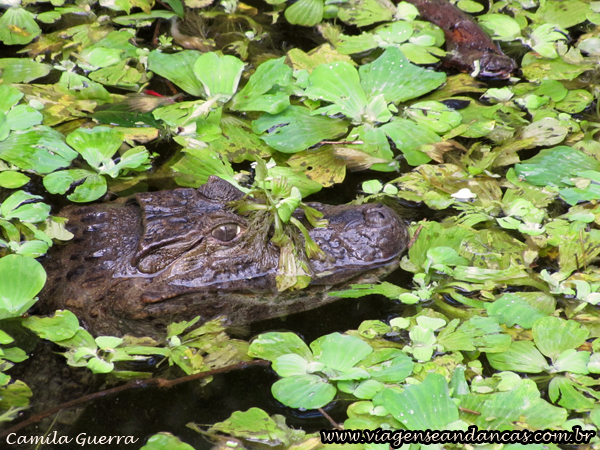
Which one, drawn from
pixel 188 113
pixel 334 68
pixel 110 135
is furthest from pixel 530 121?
pixel 110 135

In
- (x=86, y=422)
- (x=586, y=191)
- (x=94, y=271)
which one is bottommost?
(x=86, y=422)

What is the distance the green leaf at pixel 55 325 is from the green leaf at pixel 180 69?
1730 mm

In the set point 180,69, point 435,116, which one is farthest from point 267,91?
point 435,116

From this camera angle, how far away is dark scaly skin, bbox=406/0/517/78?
155 inches

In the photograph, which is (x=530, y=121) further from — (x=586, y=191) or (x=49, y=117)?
(x=49, y=117)

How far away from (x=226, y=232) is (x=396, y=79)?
1731 mm

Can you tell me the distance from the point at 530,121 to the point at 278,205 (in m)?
2.03

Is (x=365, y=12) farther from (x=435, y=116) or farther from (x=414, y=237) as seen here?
(x=414, y=237)

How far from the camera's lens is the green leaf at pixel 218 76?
3412 millimetres

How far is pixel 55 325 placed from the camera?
2281 mm

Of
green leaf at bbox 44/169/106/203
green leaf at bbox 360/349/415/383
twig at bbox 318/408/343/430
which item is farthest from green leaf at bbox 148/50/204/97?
twig at bbox 318/408/343/430

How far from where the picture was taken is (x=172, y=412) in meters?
2.21

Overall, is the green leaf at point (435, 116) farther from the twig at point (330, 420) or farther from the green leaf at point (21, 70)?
the green leaf at point (21, 70)

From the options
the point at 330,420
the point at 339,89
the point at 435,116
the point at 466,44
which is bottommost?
the point at 330,420
